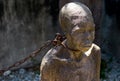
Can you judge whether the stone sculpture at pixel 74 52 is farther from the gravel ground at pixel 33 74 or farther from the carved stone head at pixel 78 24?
the gravel ground at pixel 33 74

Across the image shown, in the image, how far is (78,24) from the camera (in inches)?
92.3

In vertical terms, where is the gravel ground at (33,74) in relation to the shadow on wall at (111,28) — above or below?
below

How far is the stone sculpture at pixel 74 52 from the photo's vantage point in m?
2.36

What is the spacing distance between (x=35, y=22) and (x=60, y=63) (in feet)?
11.3

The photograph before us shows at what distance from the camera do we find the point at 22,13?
19.2ft

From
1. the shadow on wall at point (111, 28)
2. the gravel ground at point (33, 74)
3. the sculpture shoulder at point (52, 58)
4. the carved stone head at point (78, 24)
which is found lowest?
the gravel ground at point (33, 74)

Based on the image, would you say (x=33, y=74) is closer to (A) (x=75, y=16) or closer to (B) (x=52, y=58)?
(B) (x=52, y=58)

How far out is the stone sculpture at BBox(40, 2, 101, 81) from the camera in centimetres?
236

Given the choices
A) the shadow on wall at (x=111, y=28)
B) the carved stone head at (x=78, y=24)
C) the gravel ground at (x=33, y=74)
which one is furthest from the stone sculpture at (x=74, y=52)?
the shadow on wall at (x=111, y=28)

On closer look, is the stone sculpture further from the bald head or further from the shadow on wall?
the shadow on wall

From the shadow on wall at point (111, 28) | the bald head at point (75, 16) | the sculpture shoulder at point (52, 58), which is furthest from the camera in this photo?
the shadow on wall at point (111, 28)

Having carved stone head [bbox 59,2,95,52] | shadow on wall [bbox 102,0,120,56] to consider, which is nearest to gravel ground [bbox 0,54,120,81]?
shadow on wall [bbox 102,0,120,56]

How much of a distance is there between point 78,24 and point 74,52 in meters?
0.25

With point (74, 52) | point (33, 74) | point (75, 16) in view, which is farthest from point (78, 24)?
point (33, 74)
